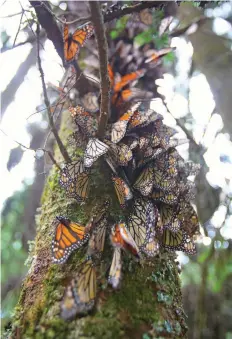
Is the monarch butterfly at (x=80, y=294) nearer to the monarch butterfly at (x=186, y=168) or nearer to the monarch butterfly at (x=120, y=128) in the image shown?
the monarch butterfly at (x=120, y=128)

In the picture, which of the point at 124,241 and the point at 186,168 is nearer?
the point at 124,241

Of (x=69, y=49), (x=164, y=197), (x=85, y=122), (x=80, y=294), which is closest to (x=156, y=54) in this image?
(x=69, y=49)

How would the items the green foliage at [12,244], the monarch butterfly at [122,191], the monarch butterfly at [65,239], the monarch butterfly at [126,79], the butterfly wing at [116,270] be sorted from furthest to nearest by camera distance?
the green foliage at [12,244] → the monarch butterfly at [126,79] → the monarch butterfly at [122,191] → the monarch butterfly at [65,239] → the butterfly wing at [116,270]

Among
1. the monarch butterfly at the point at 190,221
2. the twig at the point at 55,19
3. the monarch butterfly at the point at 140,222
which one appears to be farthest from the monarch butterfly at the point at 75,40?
the monarch butterfly at the point at 190,221

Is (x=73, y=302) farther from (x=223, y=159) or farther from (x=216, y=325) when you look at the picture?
(x=216, y=325)

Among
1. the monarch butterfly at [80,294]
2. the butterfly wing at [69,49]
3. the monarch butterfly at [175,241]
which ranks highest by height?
the butterfly wing at [69,49]

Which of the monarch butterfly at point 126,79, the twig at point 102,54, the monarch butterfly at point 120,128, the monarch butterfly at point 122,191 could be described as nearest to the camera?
the twig at point 102,54

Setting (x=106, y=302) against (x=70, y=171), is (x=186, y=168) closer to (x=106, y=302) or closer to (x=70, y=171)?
(x=70, y=171)
